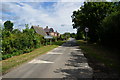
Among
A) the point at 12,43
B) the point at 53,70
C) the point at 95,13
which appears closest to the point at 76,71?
the point at 53,70

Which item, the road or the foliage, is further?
the foliage

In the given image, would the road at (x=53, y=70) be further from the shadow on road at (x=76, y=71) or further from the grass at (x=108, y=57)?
the grass at (x=108, y=57)

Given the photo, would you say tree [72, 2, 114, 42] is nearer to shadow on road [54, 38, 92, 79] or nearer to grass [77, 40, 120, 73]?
grass [77, 40, 120, 73]

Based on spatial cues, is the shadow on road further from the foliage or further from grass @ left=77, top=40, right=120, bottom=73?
the foliage

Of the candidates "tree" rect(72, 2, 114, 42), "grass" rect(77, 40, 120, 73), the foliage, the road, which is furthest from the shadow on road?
"tree" rect(72, 2, 114, 42)

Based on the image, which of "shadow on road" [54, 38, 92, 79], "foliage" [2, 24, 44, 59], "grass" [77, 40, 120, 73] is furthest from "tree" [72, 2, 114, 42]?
"shadow on road" [54, 38, 92, 79]

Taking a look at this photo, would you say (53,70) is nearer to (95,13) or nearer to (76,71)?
(76,71)

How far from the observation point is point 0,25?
9.15 m

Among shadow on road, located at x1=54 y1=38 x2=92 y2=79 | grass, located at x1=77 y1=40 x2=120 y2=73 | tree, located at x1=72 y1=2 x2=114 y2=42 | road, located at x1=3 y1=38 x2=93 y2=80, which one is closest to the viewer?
shadow on road, located at x1=54 y1=38 x2=92 y2=79

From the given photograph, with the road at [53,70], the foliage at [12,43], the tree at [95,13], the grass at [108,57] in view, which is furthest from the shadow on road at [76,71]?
the tree at [95,13]

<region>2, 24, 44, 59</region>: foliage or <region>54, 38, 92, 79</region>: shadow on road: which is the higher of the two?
<region>2, 24, 44, 59</region>: foliage

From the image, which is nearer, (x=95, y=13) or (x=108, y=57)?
(x=108, y=57)

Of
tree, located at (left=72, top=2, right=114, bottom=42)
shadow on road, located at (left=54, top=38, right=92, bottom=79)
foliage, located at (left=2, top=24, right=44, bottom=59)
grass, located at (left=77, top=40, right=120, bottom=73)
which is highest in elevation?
tree, located at (left=72, top=2, right=114, bottom=42)

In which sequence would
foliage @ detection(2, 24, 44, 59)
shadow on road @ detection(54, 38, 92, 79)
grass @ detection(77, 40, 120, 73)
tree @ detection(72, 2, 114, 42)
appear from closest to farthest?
1. shadow on road @ detection(54, 38, 92, 79)
2. grass @ detection(77, 40, 120, 73)
3. foliage @ detection(2, 24, 44, 59)
4. tree @ detection(72, 2, 114, 42)
